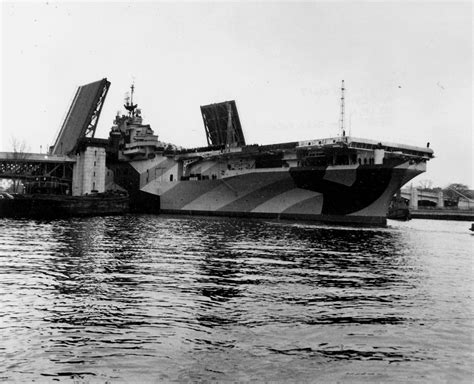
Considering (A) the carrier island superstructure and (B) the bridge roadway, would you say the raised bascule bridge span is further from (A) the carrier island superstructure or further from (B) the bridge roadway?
(A) the carrier island superstructure

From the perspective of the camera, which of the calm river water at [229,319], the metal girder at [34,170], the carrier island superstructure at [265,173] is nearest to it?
the calm river water at [229,319]

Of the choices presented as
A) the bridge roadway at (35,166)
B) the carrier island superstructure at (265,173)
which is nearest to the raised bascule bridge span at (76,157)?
the bridge roadway at (35,166)

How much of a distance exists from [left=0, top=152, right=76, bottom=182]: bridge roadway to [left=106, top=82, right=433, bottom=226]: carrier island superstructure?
5.30 metres

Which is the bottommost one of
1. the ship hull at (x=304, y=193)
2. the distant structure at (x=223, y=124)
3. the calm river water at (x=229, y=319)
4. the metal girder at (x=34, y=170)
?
the calm river water at (x=229, y=319)

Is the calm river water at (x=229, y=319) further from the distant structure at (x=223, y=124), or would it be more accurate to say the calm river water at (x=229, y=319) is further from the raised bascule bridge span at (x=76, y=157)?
the raised bascule bridge span at (x=76, y=157)

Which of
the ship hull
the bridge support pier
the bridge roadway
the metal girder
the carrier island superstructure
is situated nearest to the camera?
the ship hull

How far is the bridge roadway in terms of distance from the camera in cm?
4847

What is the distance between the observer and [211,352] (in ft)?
17.9

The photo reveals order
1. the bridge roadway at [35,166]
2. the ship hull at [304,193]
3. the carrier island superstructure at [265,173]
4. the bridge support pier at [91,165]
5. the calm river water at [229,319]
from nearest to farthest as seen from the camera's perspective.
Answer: the calm river water at [229,319], the ship hull at [304,193], the carrier island superstructure at [265,173], the bridge support pier at [91,165], the bridge roadway at [35,166]

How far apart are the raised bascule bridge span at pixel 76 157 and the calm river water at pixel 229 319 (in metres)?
34.8

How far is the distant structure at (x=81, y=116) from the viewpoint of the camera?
4641 cm

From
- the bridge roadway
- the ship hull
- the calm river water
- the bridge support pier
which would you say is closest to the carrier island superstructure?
the ship hull

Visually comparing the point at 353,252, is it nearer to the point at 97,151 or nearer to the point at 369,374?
the point at 369,374

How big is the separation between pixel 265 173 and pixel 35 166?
28220 mm
